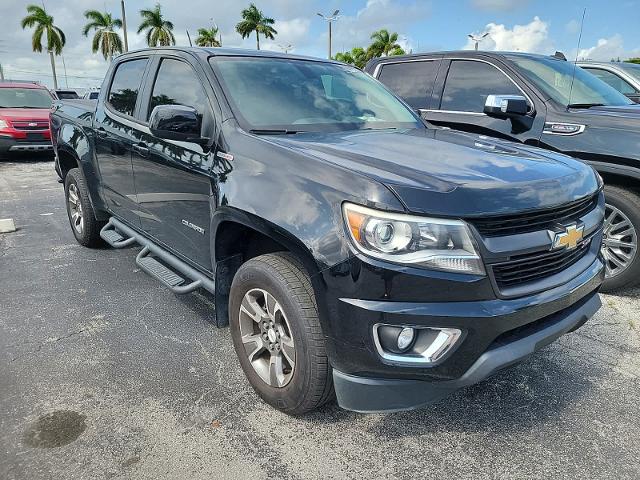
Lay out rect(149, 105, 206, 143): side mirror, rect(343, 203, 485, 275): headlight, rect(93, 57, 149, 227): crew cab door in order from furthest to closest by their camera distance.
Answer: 1. rect(93, 57, 149, 227): crew cab door
2. rect(149, 105, 206, 143): side mirror
3. rect(343, 203, 485, 275): headlight

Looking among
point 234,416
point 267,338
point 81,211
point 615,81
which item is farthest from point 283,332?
point 615,81

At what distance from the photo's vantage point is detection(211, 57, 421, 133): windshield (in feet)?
9.61

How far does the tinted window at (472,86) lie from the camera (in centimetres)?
477

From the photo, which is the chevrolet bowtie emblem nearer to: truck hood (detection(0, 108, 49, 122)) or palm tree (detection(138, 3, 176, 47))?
truck hood (detection(0, 108, 49, 122))

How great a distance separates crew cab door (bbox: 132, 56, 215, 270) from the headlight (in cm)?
116

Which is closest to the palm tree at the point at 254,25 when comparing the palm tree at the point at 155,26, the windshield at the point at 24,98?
the palm tree at the point at 155,26

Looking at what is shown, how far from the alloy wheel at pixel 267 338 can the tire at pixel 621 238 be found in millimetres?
2782

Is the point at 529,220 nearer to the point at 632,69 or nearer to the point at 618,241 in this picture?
the point at 618,241

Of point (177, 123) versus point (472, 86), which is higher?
point (472, 86)

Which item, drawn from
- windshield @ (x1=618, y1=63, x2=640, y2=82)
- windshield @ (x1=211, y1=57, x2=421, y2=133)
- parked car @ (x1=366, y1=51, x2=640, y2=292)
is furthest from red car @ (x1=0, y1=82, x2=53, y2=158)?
windshield @ (x1=618, y1=63, x2=640, y2=82)

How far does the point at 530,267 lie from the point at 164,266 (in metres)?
2.43

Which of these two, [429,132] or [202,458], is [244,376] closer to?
[202,458]

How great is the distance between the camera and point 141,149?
354 cm

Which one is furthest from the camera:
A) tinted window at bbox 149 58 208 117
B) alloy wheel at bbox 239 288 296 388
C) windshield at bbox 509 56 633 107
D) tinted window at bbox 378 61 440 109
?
tinted window at bbox 378 61 440 109
